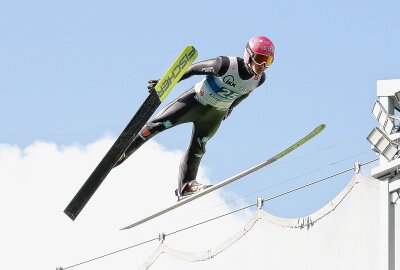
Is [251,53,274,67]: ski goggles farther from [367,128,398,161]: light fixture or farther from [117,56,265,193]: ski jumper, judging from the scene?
[367,128,398,161]: light fixture

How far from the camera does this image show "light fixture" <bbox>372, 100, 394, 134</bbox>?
16375 mm

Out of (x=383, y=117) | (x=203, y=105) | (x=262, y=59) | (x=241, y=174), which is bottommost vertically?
(x=241, y=174)

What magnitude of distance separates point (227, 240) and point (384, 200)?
343cm

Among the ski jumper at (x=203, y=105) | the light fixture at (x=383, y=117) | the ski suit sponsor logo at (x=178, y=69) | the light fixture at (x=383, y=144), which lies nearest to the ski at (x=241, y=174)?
the ski jumper at (x=203, y=105)

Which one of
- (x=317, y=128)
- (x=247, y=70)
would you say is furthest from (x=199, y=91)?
(x=317, y=128)

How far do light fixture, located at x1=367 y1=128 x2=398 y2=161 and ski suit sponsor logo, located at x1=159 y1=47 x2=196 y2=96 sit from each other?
2857mm

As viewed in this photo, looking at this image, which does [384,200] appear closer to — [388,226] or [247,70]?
[388,226]

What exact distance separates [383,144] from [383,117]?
342mm

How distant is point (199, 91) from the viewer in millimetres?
15023

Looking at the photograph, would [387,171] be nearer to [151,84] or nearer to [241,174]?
[241,174]

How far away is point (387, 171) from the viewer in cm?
1636

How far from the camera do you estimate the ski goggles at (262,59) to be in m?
14.5

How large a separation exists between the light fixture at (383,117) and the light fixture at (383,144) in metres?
0.13

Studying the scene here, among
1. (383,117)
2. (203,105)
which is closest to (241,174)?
(203,105)
